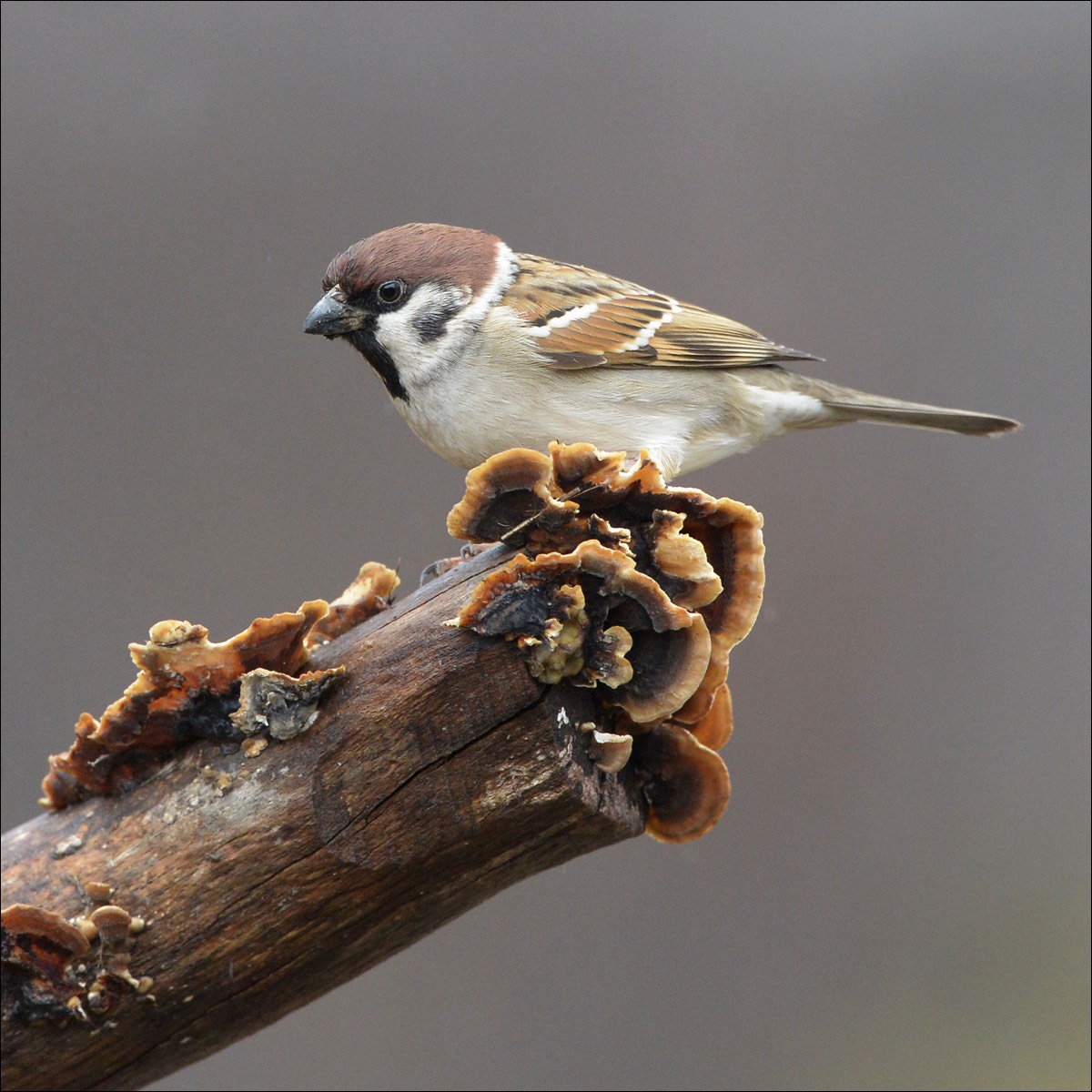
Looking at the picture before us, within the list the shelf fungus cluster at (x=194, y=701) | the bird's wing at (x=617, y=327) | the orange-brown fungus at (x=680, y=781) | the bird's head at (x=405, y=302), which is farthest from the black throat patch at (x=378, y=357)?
the orange-brown fungus at (x=680, y=781)

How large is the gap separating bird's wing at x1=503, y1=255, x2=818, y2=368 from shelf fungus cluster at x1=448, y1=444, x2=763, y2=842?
643 mm

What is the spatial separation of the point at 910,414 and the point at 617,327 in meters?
0.69

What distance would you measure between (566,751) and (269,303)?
5.74ft

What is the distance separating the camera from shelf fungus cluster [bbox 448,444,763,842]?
4.83ft

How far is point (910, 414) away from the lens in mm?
2463

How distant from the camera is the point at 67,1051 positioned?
1635mm

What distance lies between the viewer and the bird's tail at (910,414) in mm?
2418

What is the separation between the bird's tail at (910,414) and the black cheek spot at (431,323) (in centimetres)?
84

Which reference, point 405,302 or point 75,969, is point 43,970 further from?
point 405,302

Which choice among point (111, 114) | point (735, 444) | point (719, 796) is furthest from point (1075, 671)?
point (111, 114)

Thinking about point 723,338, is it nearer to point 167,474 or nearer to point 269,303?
point 269,303

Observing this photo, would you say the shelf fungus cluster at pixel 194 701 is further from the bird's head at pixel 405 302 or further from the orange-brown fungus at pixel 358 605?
the bird's head at pixel 405 302

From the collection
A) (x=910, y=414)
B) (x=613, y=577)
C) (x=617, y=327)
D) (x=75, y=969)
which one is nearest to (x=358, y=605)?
(x=613, y=577)

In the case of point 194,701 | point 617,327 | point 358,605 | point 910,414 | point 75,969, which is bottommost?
point 75,969
